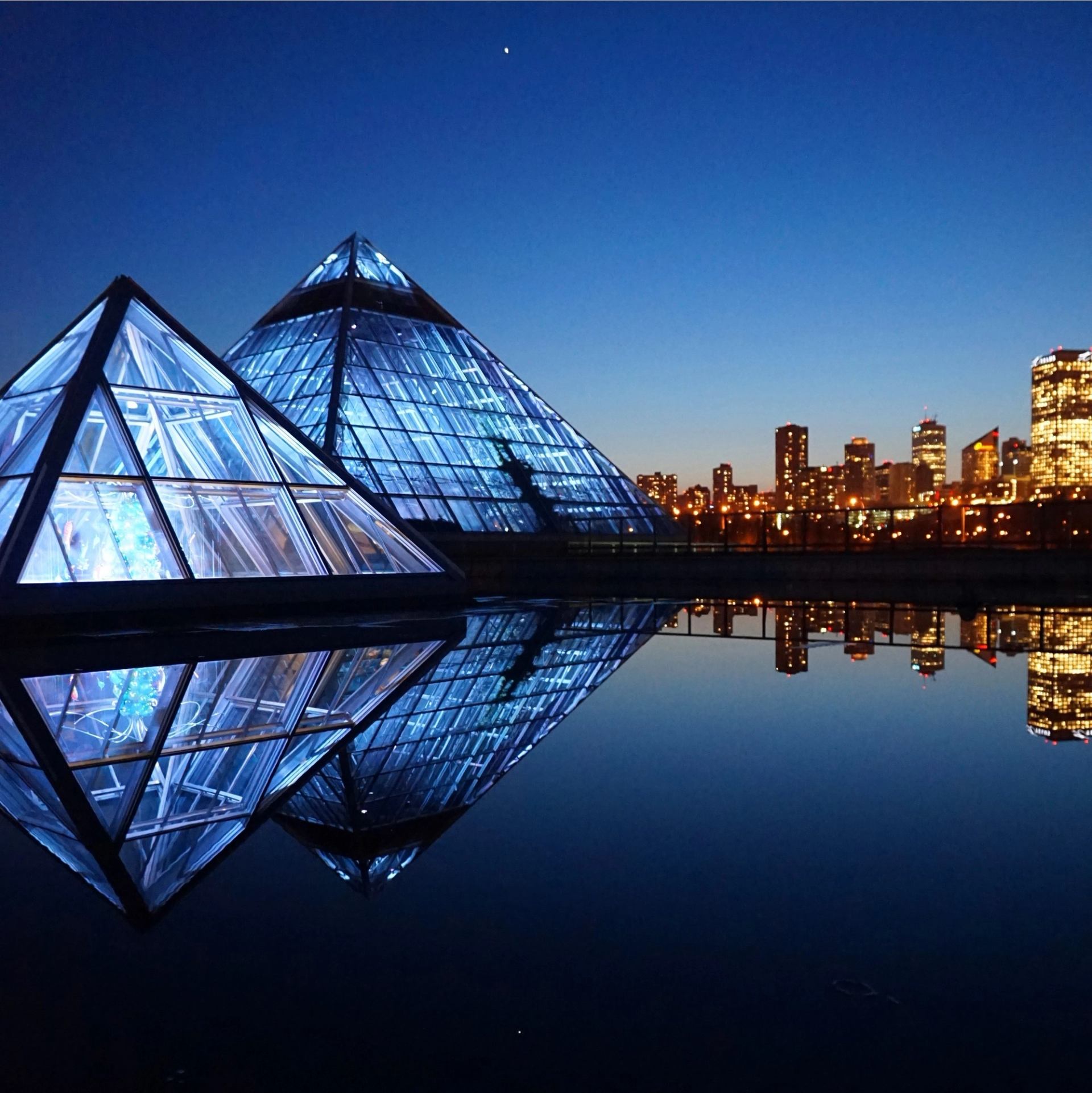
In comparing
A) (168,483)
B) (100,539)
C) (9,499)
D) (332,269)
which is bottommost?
(100,539)

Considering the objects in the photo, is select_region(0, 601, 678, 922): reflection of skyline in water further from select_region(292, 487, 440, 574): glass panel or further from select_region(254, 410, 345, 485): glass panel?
select_region(254, 410, 345, 485): glass panel

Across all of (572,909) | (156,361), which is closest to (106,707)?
(572,909)

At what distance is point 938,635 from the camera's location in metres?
14.0

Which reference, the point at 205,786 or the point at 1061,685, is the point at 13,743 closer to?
the point at 205,786

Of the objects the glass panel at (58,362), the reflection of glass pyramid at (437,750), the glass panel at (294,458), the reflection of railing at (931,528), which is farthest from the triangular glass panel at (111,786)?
the reflection of railing at (931,528)

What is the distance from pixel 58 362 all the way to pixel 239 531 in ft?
17.2

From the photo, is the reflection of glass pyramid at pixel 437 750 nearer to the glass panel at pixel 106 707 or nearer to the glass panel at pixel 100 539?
the glass panel at pixel 106 707

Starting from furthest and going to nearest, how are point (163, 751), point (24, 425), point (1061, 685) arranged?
1. point (24, 425)
2. point (1061, 685)
3. point (163, 751)

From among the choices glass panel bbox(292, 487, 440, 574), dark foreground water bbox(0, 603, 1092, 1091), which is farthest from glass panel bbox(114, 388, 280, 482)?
dark foreground water bbox(0, 603, 1092, 1091)

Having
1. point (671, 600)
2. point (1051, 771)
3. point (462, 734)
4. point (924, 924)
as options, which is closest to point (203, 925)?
point (924, 924)

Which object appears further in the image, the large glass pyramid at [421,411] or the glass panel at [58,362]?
the large glass pyramid at [421,411]

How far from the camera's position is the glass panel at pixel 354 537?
18719 mm

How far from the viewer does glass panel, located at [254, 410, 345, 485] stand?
19328 mm

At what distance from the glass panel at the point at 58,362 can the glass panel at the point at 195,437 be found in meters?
1.60
